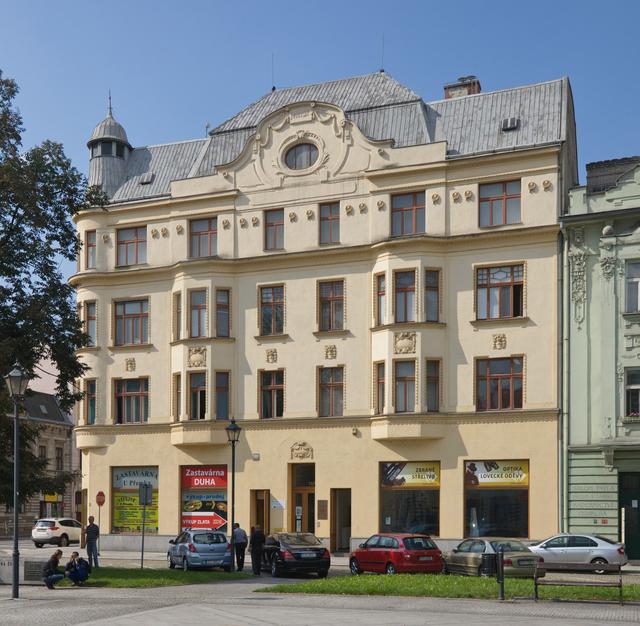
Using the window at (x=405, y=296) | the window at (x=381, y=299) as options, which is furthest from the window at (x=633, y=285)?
the window at (x=381, y=299)

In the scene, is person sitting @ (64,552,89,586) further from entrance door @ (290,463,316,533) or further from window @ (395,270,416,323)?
window @ (395,270,416,323)

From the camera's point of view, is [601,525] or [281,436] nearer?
[601,525]

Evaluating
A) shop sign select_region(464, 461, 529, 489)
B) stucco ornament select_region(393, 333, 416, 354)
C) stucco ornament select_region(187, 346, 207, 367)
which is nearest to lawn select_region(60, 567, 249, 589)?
shop sign select_region(464, 461, 529, 489)

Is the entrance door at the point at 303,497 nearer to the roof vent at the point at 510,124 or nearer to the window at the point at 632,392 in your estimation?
the window at the point at 632,392

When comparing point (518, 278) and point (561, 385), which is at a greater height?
point (518, 278)

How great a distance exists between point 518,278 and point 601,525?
9.59 meters

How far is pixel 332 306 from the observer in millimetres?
45750

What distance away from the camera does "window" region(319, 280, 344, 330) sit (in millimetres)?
45594

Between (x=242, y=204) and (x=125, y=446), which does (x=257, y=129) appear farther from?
(x=125, y=446)

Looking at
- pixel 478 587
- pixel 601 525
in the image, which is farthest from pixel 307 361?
pixel 478 587

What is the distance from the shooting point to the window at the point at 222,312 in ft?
155

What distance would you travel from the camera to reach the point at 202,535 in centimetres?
3609

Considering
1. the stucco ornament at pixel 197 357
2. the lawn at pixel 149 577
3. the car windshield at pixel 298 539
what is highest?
the stucco ornament at pixel 197 357

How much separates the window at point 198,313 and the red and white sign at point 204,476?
18.5 ft
